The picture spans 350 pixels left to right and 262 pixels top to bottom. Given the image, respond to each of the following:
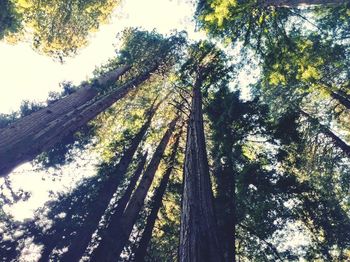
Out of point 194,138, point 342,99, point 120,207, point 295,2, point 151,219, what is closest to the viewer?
point 194,138

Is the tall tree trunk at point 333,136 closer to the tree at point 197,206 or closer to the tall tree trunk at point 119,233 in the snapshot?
the tree at point 197,206

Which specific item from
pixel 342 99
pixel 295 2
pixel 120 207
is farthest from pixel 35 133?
pixel 342 99

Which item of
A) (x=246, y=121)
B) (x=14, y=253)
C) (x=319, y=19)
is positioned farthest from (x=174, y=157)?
(x=319, y=19)

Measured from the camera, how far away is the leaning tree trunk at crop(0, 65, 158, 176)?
6871 mm

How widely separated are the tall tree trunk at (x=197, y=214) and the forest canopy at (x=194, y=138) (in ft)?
0.09

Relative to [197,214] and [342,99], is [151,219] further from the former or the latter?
[342,99]

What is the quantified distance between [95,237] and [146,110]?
7.23 metres

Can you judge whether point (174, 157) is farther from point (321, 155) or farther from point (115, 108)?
point (321, 155)

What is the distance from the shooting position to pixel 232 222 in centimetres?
780

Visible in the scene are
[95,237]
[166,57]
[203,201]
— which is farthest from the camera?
[166,57]

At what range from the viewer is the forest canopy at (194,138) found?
28.5ft

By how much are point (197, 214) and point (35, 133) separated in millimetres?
5753

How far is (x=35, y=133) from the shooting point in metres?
7.95

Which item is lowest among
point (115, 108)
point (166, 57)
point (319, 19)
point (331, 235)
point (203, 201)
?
point (203, 201)
